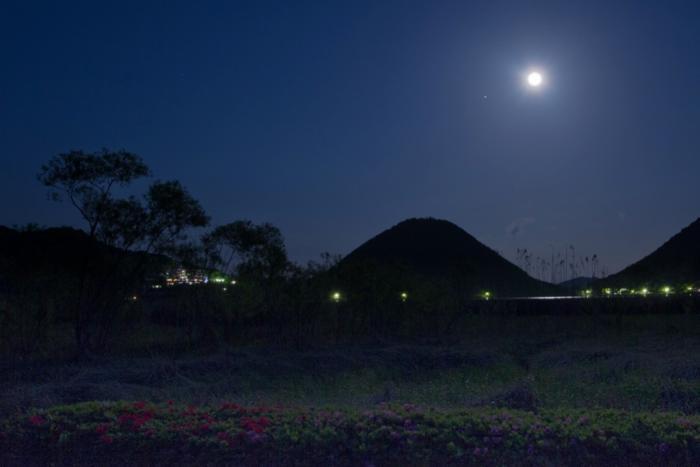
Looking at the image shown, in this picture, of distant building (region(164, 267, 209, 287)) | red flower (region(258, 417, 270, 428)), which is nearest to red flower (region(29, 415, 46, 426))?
red flower (region(258, 417, 270, 428))

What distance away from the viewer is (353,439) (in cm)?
504

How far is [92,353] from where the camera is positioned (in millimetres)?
14055

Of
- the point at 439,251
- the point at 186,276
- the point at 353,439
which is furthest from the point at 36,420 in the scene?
the point at 439,251

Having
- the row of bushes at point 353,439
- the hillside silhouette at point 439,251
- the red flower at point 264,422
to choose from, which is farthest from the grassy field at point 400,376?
the hillside silhouette at point 439,251

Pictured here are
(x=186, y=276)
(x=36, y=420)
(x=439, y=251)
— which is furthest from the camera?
(x=439, y=251)

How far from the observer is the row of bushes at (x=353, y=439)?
486 centimetres

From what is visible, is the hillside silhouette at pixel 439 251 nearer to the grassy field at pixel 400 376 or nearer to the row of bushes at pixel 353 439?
the grassy field at pixel 400 376

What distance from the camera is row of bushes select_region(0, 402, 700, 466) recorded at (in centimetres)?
486

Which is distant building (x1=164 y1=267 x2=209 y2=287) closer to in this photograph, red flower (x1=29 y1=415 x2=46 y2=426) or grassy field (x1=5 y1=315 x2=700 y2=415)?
grassy field (x1=5 y1=315 x2=700 y2=415)

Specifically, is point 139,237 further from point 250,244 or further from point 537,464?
point 537,464

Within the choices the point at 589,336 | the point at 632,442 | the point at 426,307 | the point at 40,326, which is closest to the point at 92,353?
the point at 40,326

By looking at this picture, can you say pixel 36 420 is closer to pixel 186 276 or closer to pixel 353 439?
pixel 353 439

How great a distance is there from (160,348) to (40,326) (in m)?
2.72

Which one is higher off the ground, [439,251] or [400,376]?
[439,251]
